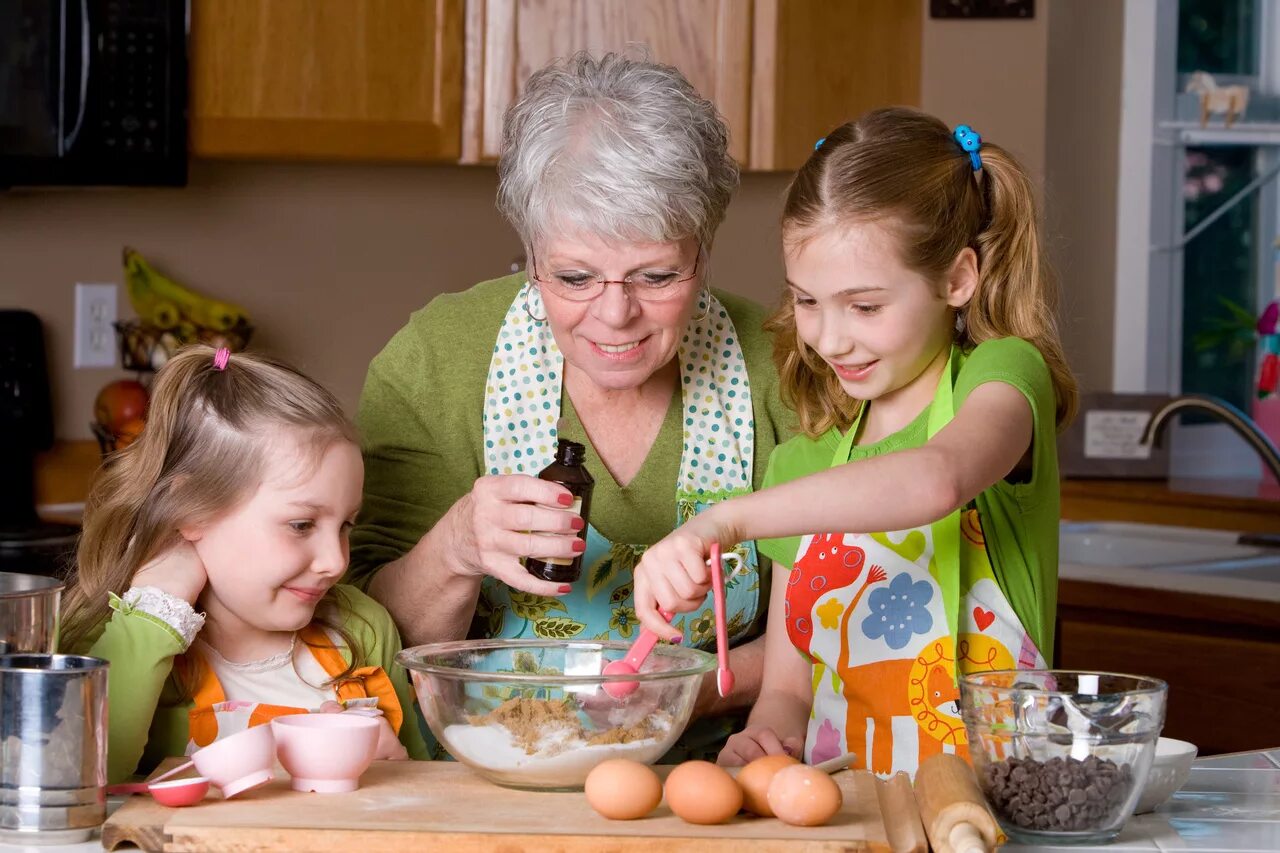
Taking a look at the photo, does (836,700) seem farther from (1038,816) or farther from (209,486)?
(209,486)

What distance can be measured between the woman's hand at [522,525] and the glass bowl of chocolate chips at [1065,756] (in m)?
0.47

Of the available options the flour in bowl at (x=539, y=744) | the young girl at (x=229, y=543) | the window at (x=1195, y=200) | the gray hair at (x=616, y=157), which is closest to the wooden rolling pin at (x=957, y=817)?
the flour in bowl at (x=539, y=744)

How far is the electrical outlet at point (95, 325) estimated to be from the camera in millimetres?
3418

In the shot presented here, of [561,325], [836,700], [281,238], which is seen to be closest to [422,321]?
[561,325]

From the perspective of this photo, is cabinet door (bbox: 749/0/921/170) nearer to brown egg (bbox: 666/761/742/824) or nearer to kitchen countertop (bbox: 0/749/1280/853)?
kitchen countertop (bbox: 0/749/1280/853)

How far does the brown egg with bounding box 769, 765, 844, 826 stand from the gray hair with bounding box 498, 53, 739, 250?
2.19ft

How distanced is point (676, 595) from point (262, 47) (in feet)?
7.37

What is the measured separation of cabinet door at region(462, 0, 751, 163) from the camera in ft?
10.9

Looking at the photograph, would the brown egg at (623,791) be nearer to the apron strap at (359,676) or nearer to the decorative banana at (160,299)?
the apron strap at (359,676)

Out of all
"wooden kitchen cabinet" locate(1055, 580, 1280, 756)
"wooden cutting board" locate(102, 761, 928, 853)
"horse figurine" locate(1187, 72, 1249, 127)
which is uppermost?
"horse figurine" locate(1187, 72, 1249, 127)

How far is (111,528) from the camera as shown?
5.25 ft

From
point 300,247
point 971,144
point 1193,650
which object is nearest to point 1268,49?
point 1193,650

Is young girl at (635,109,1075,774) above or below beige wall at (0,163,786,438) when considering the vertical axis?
below

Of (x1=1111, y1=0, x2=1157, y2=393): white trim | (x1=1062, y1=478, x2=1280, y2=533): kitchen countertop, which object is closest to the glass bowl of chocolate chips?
(x1=1062, y1=478, x2=1280, y2=533): kitchen countertop
